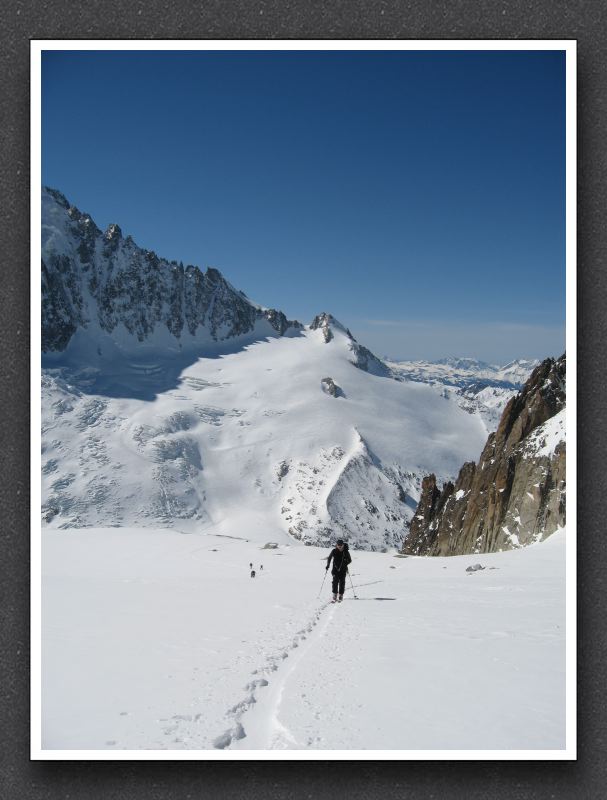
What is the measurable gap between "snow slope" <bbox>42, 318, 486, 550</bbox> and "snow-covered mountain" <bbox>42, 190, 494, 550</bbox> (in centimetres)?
35

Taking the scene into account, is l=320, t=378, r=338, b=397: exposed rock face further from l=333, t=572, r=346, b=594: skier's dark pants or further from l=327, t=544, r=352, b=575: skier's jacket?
l=333, t=572, r=346, b=594: skier's dark pants

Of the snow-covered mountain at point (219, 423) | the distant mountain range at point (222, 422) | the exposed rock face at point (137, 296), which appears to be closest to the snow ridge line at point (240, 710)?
the snow-covered mountain at point (219, 423)

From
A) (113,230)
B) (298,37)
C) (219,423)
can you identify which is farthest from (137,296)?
(298,37)

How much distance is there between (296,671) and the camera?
5871 millimetres

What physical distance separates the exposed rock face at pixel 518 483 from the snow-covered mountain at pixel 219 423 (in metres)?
45.4

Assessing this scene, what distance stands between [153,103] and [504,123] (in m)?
4.50

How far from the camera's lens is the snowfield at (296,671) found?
5516mm

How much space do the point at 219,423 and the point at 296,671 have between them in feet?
426

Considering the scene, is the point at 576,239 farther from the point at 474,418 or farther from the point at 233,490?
the point at 474,418

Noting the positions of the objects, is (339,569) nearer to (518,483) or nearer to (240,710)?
(240,710)

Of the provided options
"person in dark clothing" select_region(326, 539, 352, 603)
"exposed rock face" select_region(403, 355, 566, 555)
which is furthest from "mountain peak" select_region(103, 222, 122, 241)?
"exposed rock face" select_region(403, 355, 566, 555)

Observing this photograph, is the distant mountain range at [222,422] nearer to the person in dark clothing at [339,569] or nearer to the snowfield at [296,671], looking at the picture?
the person in dark clothing at [339,569]

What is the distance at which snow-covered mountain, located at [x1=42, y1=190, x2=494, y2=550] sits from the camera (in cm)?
10188

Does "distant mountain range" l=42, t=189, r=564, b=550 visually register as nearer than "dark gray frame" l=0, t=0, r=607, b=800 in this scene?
No
